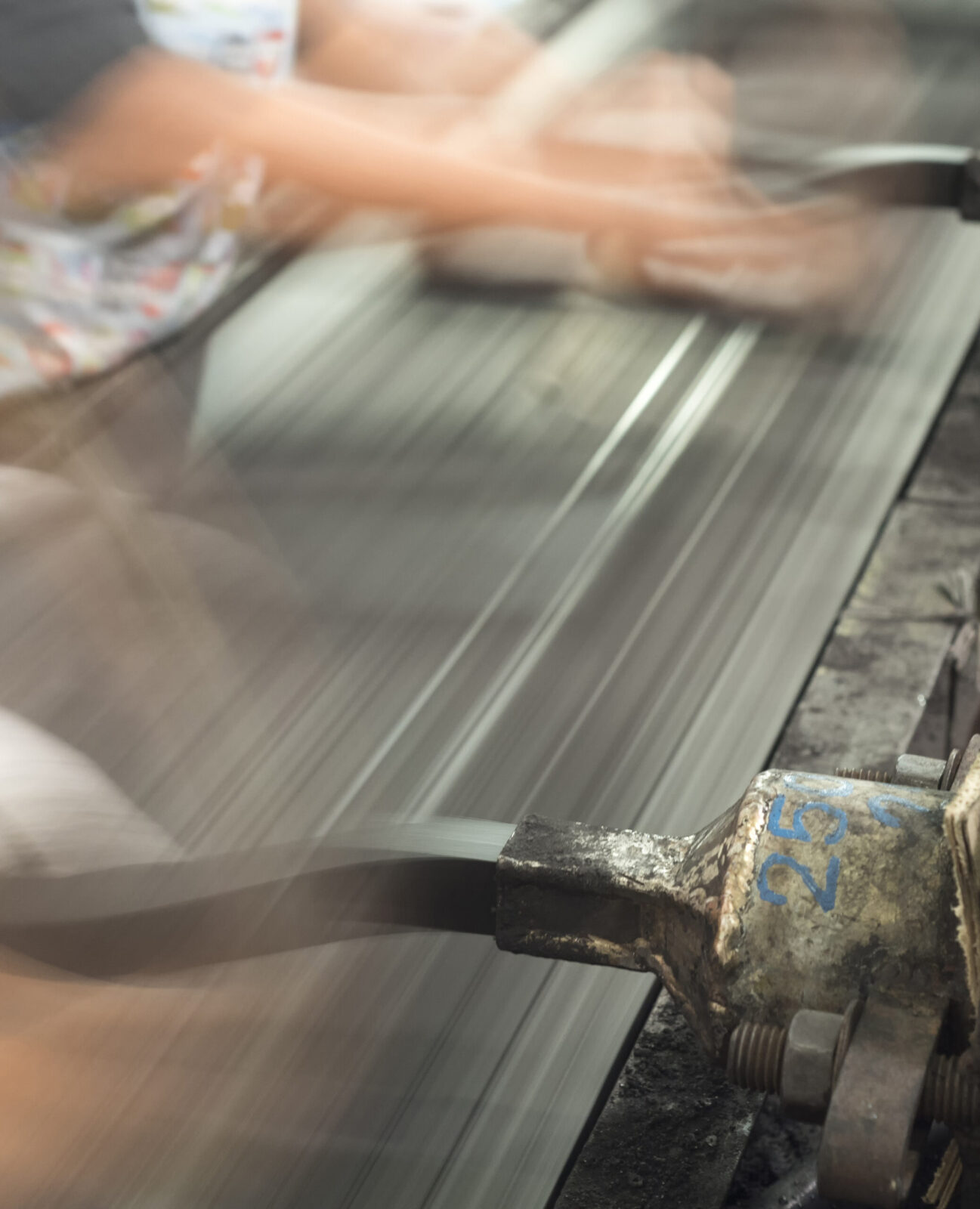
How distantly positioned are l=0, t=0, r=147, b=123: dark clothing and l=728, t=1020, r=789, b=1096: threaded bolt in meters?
1.11

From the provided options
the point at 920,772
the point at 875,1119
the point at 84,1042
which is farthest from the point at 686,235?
the point at 875,1119

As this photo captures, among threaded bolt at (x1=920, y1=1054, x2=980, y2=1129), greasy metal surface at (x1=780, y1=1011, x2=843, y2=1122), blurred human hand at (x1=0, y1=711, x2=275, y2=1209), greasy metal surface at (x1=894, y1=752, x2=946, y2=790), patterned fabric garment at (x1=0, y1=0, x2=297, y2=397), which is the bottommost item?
blurred human hand at (x1=0, y1=711, x2=275, y2=1209)

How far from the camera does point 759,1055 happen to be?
58 centimetres

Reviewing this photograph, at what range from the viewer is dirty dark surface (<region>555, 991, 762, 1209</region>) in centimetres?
79

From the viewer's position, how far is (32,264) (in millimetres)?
1388

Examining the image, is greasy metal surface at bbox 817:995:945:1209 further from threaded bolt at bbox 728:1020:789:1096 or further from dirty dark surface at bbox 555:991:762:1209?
dirty dark surface at bbox 555:991:762:1209

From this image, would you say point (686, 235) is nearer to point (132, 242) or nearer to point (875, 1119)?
point (132, 242)

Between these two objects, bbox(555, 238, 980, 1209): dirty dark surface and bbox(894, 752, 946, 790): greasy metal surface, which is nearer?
bbox(894, 752, 946, 790): greasy metal surface

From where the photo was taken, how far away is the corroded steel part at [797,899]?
578 millimetres

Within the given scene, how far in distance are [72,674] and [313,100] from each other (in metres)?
0.69

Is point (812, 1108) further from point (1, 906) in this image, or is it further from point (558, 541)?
point (558, 541)

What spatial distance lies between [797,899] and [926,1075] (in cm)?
9

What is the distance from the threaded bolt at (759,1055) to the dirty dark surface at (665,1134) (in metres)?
0.24

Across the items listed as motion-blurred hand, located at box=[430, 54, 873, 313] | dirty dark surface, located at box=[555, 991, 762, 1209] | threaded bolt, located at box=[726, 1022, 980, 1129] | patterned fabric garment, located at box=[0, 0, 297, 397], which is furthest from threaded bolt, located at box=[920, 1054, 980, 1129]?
motion-blurred hand, located at box=[430, 54, 873, 313]
